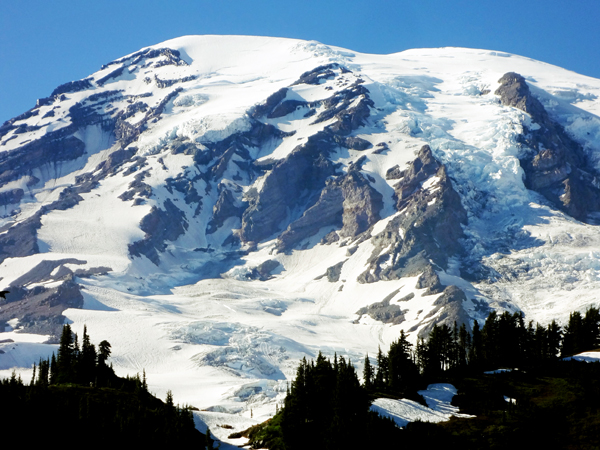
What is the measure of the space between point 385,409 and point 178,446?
94.9 ft

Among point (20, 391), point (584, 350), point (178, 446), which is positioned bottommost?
point (178, 446)

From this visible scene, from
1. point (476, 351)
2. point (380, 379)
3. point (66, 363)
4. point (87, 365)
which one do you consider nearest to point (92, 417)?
point (87, 365)

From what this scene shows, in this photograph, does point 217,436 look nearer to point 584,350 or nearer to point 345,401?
point 345,401

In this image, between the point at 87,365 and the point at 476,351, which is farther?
the point at 476,351

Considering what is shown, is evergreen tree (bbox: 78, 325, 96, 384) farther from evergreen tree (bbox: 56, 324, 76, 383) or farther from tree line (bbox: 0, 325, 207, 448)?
tree line (bbox: 0, 325, 207, 448)

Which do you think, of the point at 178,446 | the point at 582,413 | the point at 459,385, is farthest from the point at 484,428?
the point at 178,446

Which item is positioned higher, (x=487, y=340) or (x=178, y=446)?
(x=487, y=340)

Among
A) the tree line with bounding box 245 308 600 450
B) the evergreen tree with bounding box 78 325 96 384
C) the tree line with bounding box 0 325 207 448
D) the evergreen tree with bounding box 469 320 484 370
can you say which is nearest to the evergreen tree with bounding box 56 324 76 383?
the evergreen tree with bounding box 78 325 96 384

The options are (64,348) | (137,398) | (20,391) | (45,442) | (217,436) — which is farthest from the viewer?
(64,348)

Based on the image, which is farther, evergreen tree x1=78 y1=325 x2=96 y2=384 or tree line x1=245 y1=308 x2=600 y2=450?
evergreen tree x1=78 y1=325 x2=96 y2=384

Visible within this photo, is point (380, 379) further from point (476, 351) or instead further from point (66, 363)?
point (66, 363)

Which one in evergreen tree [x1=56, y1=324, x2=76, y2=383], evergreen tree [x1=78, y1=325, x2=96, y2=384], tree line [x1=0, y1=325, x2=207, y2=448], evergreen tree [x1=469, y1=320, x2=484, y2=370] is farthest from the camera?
evergreen tree [x1=469, y1=320, x2=484, y2=370]

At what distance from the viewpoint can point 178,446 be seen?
92000 millimetres

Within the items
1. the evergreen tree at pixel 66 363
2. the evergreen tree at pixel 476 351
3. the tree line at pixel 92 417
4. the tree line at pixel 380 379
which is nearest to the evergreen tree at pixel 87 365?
the evergreen tree at pixel 66 363
